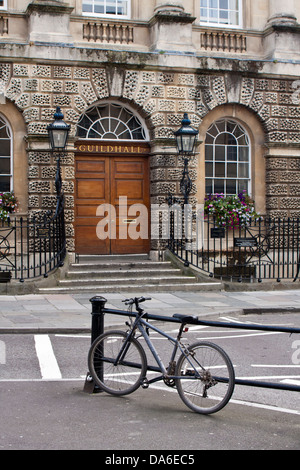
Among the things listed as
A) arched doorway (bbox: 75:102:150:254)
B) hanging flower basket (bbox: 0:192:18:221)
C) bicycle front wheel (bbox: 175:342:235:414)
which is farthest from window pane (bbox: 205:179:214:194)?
bicycle front wheel (bbox: 175:342:235:414)

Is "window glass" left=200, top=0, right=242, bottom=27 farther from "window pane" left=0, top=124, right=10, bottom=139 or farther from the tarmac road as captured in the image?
the tarmac road

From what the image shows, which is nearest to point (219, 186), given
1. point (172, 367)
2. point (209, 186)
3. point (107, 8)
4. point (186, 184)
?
point (209, 186)

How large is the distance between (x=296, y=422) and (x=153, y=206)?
39.5 feet


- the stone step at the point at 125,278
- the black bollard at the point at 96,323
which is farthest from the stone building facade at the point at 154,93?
the black bollard at the point at 96,323

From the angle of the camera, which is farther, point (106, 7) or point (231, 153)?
point (231, 153)

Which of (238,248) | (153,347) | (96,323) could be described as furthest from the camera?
(238,248)

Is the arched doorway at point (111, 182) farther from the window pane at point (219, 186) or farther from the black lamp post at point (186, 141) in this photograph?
the window pane at point (219, 186)

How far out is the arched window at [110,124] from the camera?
17484 millimetres

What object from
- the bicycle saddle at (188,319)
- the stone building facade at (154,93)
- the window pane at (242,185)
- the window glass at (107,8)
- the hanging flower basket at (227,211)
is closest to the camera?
the bicycle saddle at (188,319)

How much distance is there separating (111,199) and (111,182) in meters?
0.44

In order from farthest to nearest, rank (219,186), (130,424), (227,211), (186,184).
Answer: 1. (219,186)
2. (227,211)
3. (186,184)
4. (130,424)

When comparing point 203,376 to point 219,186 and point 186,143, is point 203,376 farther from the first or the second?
point 219,186

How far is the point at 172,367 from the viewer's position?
6426 millimetres

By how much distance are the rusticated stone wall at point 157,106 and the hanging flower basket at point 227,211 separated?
1.69 feet
